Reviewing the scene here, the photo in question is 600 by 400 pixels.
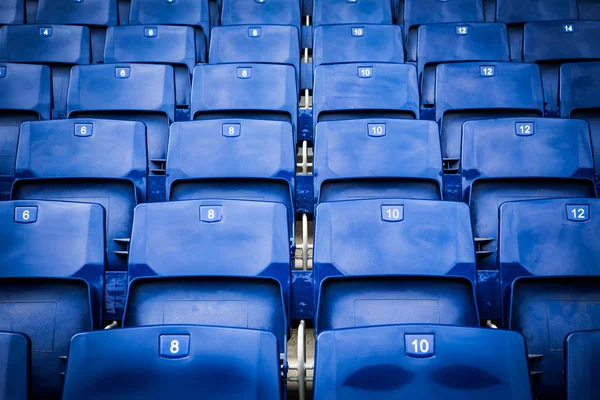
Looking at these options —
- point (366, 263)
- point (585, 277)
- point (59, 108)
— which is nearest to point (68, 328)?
point (366, 263)

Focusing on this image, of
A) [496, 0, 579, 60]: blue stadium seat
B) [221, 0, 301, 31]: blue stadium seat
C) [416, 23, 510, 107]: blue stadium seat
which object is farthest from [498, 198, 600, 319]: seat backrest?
[221, 0, 301, 31]: blue stadium seat

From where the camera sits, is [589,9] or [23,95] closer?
[23,95]

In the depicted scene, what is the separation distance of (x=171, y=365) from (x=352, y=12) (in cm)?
118

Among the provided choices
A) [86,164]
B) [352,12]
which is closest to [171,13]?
[352,12]

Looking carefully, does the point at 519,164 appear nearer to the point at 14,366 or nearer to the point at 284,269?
the point at 284,269

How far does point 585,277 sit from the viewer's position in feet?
2.27

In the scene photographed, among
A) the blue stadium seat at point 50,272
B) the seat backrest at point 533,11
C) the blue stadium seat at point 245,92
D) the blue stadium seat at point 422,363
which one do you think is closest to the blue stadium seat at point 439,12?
the seat backrest at point 533,11

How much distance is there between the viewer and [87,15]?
58.5 inches

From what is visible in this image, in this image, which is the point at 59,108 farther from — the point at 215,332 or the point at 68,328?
the point at 215,332

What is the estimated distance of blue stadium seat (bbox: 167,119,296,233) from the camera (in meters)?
0.89

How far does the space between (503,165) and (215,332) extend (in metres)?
→ 0.56

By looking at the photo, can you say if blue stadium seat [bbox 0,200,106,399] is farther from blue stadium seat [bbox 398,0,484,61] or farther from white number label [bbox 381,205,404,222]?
blue stadium seat [bbox 398,0,484,61]

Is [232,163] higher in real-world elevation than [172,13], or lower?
A: lower

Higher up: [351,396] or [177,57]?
[177,57]
